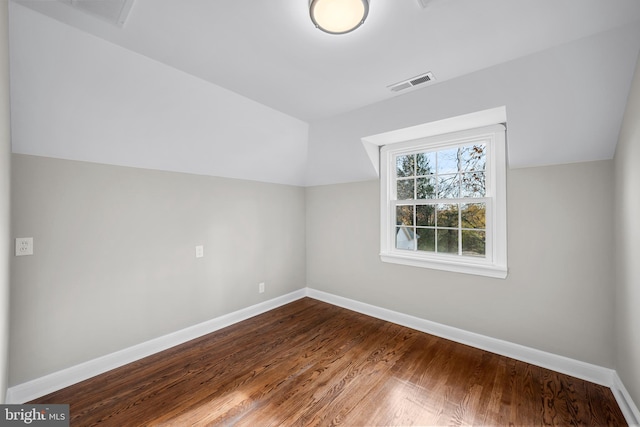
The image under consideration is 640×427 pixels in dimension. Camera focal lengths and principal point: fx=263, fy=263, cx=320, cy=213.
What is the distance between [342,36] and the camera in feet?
5.58

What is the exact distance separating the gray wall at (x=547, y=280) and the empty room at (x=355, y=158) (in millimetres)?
17

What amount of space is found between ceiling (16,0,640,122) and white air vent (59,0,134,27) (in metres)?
0.02

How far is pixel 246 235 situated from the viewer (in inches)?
133

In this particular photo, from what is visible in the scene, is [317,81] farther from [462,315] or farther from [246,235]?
[462,315]

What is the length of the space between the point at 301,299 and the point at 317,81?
3049mm

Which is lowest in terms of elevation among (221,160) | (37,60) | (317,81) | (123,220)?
(123,220)

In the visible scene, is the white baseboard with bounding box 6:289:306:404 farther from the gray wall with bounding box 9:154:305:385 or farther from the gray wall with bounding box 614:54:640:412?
the gray wall with bounding box 614:54:640:412

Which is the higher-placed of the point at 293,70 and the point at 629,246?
the point at 293,70

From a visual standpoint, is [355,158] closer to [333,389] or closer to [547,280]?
[547,280]

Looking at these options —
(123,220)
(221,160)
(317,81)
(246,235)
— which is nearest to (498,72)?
(317,81)

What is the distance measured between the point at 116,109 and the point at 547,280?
386cm

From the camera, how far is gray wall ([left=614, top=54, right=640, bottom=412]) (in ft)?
5.22

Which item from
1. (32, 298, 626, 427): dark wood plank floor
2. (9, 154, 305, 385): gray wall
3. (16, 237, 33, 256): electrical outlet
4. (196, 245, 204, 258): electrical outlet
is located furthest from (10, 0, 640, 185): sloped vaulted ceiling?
(32, 298, 626, 427): dark wood plank floor

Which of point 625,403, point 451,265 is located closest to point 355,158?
point 451,265
